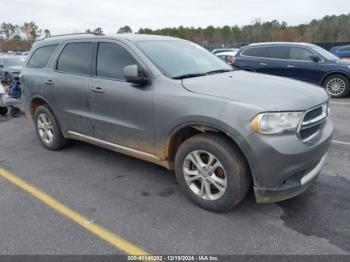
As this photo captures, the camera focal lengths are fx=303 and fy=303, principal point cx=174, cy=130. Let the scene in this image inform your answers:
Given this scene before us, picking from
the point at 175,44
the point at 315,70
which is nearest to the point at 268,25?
the point at 315,70

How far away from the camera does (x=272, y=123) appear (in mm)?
2656

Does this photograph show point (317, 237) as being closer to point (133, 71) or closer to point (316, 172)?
point (316, 172)

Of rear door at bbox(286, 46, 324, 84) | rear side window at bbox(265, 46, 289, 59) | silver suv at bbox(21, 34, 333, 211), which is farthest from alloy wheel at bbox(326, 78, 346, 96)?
silver suv at bbox(21, 34, 333, 211)

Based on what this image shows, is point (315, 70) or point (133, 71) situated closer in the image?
point (133, 71)

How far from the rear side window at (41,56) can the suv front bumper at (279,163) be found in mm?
3732

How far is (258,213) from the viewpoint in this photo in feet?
10.3

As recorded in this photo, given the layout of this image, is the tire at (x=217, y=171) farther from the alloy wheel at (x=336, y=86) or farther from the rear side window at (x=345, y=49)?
the rear side window at (x=345, y=49)

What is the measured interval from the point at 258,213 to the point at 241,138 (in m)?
0.94

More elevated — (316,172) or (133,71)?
(133,71)

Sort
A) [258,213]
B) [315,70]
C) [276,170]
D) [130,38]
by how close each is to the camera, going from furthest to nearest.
Answer: [315,70] < [130,38] < [258,213] < [276,170]

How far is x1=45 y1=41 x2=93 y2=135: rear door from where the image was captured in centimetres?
421

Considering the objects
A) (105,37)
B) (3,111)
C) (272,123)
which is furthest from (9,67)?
(272,123)

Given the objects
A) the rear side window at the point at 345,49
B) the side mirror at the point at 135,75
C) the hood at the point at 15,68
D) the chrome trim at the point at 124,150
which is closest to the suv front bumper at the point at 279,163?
→ the chrome trim at the point at 124,150

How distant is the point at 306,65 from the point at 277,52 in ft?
3.47
